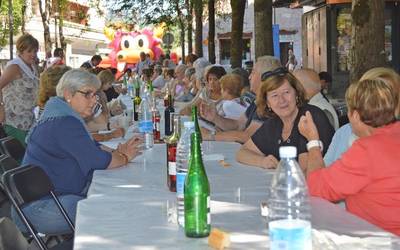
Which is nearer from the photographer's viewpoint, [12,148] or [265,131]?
[265,131]

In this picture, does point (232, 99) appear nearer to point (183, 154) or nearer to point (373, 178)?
point (183, 154)

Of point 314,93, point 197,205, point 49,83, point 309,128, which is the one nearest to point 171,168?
point 309,128

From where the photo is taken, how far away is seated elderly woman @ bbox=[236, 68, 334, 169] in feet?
14.7

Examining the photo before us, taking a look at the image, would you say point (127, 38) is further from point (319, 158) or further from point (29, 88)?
point (319, 158)

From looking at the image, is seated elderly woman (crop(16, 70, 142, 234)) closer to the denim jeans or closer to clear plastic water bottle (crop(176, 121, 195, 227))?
the denim jeans

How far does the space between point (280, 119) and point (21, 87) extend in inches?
163

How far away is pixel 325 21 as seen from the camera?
1928cm

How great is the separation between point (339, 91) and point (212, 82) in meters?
10.3

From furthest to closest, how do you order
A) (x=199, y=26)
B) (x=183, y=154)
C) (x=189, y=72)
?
(x=199, y=26), (x=189, y=72), (x=183, y=154)

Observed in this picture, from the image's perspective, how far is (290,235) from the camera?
1.96 m

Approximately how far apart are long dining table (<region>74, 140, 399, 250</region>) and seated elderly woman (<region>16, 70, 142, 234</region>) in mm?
186

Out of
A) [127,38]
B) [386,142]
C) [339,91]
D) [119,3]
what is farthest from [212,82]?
[127,38]

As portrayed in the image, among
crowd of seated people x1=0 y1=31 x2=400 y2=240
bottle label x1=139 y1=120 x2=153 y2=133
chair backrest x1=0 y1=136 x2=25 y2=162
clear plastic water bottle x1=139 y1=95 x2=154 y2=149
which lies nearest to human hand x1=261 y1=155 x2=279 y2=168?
crowd of seated people x1=0 y1=31 x2=400 y2=240

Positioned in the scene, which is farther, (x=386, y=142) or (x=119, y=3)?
(x=119, y=3)
